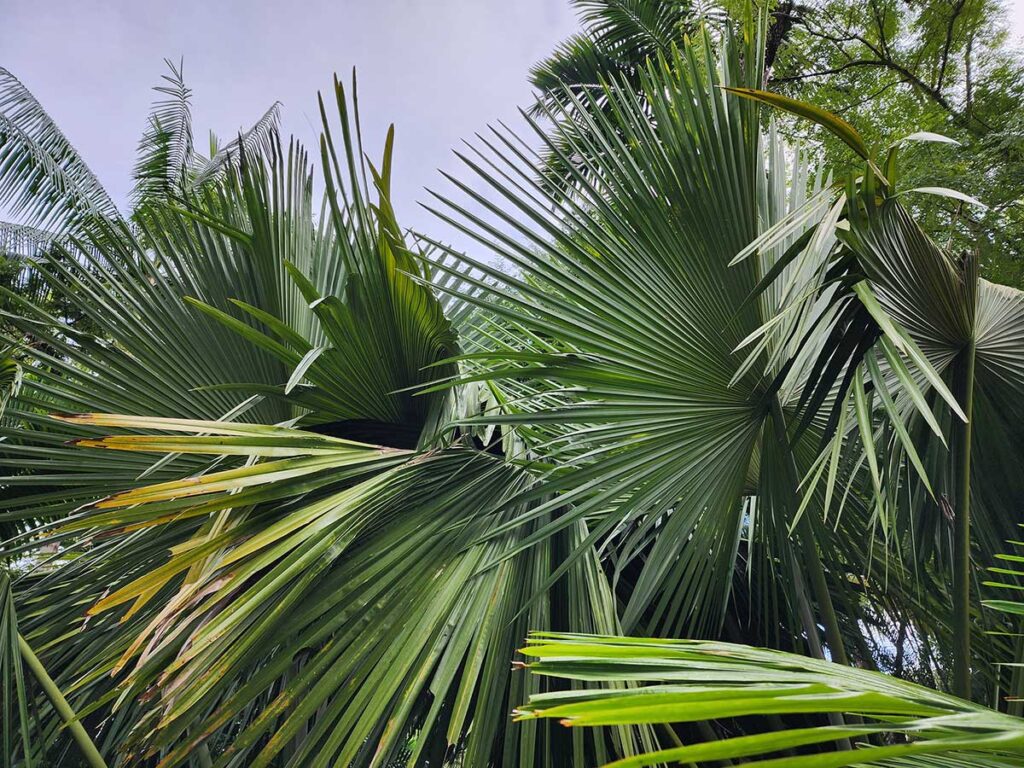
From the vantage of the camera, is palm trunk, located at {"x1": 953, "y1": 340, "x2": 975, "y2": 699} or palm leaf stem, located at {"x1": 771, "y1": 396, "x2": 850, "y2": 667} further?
palm leaf stem, located at {"x1": 771, "y1": 396, "x2": 850, "y2": 667}

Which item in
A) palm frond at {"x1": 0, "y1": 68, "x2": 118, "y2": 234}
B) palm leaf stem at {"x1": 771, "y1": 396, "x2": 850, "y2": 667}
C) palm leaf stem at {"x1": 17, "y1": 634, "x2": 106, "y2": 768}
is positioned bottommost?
palm leaf stem at {"x1": 17, "y1": 634, "x2": 106, "y2": 768}

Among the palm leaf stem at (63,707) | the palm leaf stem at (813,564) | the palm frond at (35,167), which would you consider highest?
the palm frond at (35,167)

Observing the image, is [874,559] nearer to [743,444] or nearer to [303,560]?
[743,444]

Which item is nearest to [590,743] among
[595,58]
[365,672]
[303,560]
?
[365,672]

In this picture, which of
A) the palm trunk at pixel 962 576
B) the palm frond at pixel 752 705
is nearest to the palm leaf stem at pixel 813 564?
the palm trunk at pixel 962 576

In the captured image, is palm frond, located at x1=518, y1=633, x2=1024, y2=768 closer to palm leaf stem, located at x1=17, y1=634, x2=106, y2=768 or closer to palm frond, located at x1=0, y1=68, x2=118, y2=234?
palm leaf stem, located at x1=17, y1=634, x2=106, y2=768

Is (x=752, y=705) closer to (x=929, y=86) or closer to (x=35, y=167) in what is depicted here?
(x=929, y=86)

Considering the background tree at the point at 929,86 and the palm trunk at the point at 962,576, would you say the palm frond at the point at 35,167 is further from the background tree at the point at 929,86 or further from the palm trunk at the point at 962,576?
the palm trunk at the point at 962,576

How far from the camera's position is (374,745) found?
1.29 m

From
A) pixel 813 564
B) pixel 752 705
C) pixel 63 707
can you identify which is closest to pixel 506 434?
pixel 813 564

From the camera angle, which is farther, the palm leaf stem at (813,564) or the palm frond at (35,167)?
the palm frond at (35,167)

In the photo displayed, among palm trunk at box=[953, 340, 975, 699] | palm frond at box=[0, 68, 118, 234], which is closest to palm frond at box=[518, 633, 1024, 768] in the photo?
palm trunk at box=[953, 340, 975, 699]

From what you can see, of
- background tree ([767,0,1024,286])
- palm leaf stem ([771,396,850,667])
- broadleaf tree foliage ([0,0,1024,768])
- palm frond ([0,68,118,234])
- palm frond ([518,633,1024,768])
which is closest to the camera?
palm frond ([518,633,1024,768])

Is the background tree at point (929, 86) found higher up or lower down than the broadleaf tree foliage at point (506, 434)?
higher up
